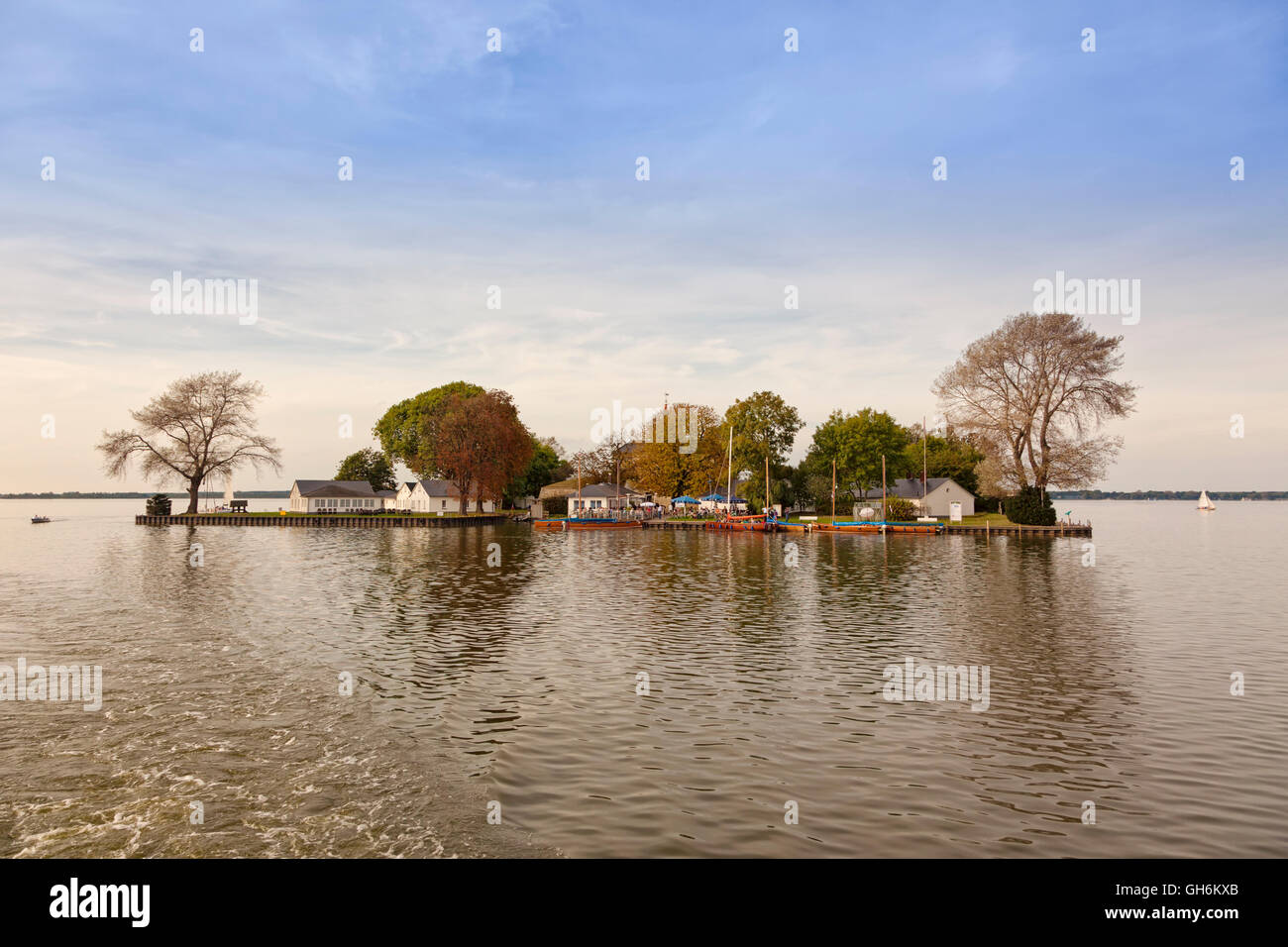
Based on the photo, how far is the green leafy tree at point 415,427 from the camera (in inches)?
4779

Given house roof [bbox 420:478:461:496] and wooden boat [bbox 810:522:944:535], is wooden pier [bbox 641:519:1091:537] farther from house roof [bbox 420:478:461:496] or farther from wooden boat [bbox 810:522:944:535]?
house roof [bbox 420:478:461:496]

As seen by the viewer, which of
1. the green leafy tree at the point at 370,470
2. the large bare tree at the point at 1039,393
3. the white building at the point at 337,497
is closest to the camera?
the large bare tree at the point at 1039,393

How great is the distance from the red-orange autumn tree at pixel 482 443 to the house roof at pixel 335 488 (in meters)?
30.0

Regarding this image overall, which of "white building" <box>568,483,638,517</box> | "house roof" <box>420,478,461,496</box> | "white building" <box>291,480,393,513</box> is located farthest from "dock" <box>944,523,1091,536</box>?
"white building" <box>291,480,393,513</box>

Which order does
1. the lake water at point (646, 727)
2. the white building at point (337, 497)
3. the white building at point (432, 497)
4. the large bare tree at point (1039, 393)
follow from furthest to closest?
the white building at point (337, 497) < the white building at point (432, 497) < the large bare tree at point (1039, 393) < the lake water at point (646, 727)

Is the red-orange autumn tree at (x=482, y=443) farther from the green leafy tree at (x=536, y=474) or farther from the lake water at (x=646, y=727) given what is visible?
the lake water at (x=646, y=727)

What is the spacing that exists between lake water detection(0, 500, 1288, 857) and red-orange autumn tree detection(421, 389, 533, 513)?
68452mm

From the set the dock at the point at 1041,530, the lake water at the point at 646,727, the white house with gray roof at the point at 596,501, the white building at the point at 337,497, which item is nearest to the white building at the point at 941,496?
the dock at the point at 1041,530

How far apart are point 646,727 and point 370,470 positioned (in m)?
138

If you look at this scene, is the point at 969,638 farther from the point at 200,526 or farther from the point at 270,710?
the point at 200,526

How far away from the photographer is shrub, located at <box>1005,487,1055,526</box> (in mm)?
77125

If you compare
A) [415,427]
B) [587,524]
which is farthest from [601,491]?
[415,427]
